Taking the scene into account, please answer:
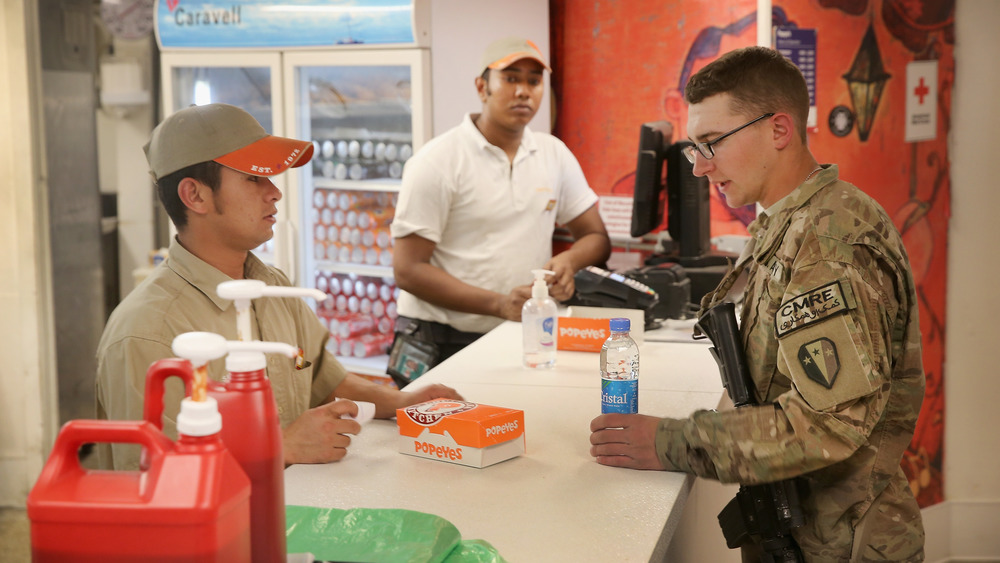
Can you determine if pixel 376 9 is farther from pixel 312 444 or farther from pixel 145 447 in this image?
pixel 145 447

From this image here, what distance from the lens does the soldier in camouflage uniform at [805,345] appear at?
1617 millimetres

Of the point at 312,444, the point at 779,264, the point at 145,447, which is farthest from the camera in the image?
the point at 312,444

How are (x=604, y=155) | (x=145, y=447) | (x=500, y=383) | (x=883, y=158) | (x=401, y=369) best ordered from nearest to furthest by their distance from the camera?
(x=145, y=447), (x=500, y=383), (x=401, y=369), (x=883, y=158), (x=604, y=155)

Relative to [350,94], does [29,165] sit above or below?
below

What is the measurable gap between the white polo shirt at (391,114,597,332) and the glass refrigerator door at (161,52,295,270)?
4.20ft

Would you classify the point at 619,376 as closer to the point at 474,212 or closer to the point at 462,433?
the point at 462,433

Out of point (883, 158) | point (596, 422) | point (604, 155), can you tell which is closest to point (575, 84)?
point (604, 155)

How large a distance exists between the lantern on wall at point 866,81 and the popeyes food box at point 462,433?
2804 millimetres

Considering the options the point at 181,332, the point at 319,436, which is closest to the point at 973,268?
the point at 319,436

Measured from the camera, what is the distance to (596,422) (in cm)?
192

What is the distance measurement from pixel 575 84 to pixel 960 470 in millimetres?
2590

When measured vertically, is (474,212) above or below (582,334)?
above

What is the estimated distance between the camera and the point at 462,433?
6.08ft

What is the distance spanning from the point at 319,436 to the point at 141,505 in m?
0.99
